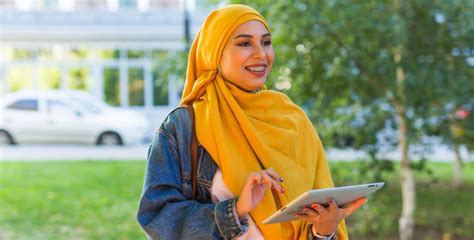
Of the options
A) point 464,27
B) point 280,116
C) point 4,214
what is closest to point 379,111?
point 464,27

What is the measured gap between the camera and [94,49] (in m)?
20.4

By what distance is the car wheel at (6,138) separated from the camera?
1584 cm

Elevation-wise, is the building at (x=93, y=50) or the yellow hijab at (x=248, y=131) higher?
the yellow hijab at (x=248, y=131)

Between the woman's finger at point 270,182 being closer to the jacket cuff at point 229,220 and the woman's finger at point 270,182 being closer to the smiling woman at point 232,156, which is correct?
the smiling woman at point 232,156

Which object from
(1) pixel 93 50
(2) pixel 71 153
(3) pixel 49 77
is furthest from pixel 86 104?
(1) pixel 93 50

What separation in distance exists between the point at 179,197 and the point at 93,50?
19.2m

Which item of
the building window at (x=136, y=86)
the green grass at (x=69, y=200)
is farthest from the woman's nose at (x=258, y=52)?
the building window at (x=136, y=86)

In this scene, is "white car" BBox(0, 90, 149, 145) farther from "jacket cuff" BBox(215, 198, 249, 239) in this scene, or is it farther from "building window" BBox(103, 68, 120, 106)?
"jacket cuff" BBox(215, 198, 249, 239)

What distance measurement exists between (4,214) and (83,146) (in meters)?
8.31

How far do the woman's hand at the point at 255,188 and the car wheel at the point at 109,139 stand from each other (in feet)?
47.7

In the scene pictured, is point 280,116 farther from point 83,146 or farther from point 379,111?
point 83,146

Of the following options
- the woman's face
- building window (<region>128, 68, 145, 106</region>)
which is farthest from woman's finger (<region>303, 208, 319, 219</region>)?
building window (<region>128, 68, 145, 106</region>)

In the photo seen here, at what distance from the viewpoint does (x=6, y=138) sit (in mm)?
15891

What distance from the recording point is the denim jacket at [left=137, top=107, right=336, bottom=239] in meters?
1.74
